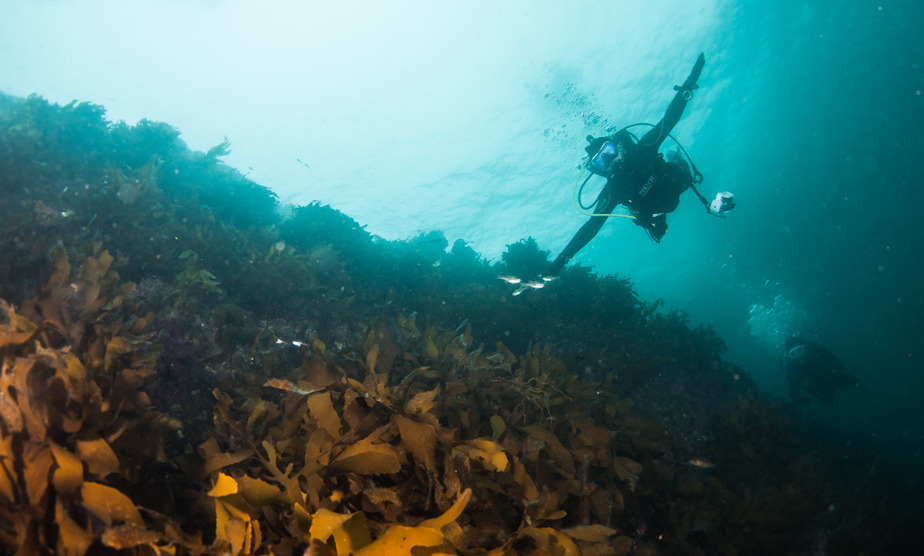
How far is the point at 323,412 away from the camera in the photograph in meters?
1.88

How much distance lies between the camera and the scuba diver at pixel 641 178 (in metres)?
6.45

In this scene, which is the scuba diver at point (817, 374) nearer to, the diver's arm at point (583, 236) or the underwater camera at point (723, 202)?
the underwater camera at point (723, 202)

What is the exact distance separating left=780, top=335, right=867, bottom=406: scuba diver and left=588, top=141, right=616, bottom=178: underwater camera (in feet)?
46.1

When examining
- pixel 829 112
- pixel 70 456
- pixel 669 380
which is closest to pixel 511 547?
pixel 70 456

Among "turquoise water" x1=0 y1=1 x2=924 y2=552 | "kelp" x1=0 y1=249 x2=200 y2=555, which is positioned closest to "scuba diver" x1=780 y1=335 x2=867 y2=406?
"turquoise water" x1=0 y1=1 x2=924 y2=552

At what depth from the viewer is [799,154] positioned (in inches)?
1061

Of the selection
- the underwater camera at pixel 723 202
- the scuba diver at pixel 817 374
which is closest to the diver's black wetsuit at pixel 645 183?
the underwater camera at pixel 723 202

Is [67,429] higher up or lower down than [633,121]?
lower down

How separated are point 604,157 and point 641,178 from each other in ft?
2.65

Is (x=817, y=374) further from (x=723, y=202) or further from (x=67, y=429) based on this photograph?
(x=67, y=429)

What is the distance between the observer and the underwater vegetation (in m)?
1.43

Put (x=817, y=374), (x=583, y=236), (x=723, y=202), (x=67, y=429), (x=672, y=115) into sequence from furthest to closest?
1. (x=817, y=374)
2. (x=672, y=115)
3. (x=583, y=236)
4. (x=723, y=202)
5. (x=67, y=429)

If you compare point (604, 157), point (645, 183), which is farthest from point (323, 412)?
point (645, 183)

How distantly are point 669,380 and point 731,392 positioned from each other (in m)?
1.07
